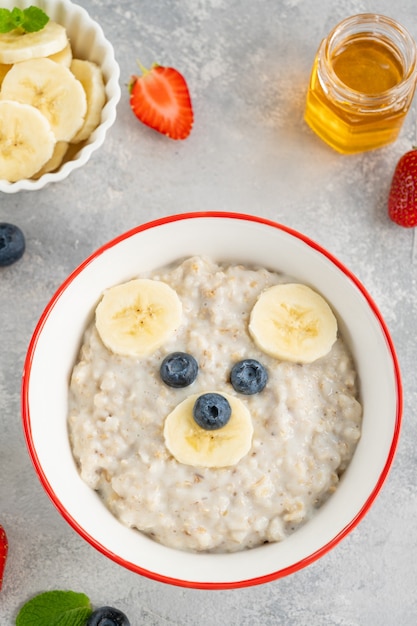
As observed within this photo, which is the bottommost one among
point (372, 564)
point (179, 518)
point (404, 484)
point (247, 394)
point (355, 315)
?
point (372, 564)

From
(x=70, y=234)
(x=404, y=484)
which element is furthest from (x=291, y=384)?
(x=70, y=234)

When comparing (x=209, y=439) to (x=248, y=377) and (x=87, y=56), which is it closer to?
(x=248, y=377)

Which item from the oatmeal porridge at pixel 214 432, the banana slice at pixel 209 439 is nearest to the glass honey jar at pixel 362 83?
the oatmeal porridge at pixel 214 432

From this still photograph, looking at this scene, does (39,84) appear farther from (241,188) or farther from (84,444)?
(84,444)

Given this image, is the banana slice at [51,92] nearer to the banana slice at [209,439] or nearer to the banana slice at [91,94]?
the banana slice at [91,94]

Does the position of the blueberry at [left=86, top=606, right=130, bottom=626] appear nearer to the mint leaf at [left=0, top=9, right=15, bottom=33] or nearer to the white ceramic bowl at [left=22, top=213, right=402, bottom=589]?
the white ceramic bowl at [left=22, top=213, right=402, bottom=589]

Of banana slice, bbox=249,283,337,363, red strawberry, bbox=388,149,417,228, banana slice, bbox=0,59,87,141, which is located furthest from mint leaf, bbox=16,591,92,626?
red strawberry, bbox=388,149,417,228
